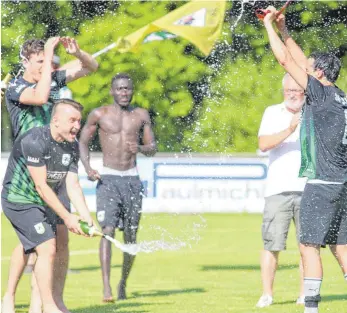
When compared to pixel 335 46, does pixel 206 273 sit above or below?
below

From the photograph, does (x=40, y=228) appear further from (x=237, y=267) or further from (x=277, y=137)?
(x=237, y=267)

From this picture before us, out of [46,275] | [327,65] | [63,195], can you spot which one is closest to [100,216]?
[63,195]

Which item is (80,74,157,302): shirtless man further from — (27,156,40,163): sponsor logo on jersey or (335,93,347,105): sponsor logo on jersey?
(335,93,347,105): sponsor logo on jersey

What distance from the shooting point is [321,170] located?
8.27m

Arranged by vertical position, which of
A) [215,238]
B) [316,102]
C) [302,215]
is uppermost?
[316,102]

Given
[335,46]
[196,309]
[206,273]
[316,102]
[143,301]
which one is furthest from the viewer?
[335,46]

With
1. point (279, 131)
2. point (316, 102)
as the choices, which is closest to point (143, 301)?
point (279, 131)

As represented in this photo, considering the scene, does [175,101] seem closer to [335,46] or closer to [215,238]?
[335,46]

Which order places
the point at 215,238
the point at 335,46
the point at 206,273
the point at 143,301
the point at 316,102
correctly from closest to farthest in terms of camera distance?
1. the point at 316,102
2. the point at 143,301
3. the point at 206,273
4. the point at 215,238
5. the point at 335,46

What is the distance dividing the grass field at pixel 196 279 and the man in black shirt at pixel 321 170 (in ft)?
3.71

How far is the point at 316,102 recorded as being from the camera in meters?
8.13

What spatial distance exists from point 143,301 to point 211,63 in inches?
608

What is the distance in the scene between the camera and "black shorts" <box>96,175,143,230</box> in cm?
1074

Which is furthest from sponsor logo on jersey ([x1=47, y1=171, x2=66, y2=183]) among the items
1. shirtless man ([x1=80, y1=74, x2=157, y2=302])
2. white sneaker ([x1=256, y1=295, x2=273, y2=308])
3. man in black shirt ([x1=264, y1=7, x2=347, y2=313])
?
white sneaker ([x1=256, y1=295, x2=273, y2=308])
